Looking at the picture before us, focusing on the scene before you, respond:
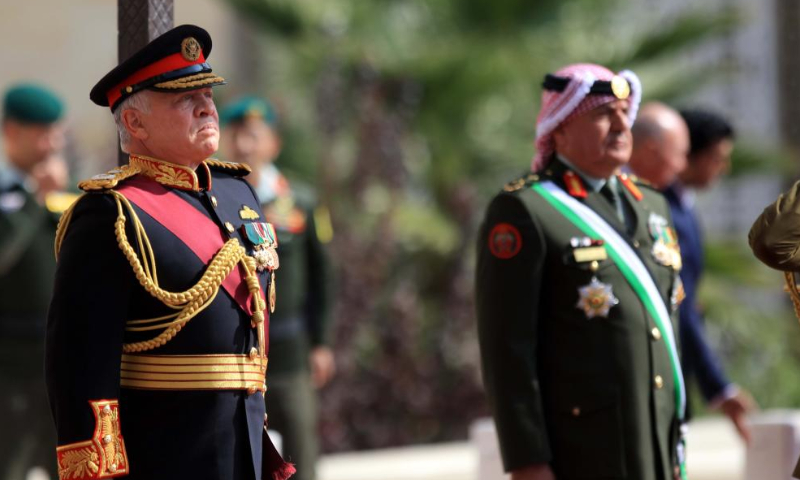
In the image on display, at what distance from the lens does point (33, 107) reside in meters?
6.63

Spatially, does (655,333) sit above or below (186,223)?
below

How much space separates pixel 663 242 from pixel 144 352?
174cm

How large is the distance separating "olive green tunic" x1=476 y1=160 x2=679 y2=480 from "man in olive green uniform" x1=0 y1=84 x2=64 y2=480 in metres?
2.67

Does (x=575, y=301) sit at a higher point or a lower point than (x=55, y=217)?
lower

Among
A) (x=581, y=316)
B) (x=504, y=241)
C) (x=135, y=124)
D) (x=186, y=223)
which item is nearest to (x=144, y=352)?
(x=186, y=223)

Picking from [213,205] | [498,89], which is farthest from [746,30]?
[213,205]

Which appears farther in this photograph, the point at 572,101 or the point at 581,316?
the point at 572,101

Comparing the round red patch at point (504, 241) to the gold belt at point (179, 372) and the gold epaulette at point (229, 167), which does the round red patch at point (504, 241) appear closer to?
the gold epaulette at point (229, 167)

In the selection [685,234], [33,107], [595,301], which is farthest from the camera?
[33,107]

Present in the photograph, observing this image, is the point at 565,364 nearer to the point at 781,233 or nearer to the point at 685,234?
the point at 781,233

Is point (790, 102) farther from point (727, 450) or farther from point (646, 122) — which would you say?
point (646, 122)

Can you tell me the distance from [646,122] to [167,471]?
10.4 ft

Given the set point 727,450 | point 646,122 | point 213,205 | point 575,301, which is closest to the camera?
point 213,205

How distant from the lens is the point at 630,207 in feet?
14.9
